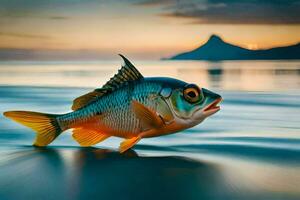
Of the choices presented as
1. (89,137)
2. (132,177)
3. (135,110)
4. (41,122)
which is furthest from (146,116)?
(41,122)

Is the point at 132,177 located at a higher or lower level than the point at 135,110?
lower

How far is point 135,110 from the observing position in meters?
3.88

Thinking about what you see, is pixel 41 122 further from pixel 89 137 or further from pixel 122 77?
pixel 122 77

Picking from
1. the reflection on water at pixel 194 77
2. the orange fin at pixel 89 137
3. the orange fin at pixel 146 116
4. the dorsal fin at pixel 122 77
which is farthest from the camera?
the reflection on water at pixel 194 77

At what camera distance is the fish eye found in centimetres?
389

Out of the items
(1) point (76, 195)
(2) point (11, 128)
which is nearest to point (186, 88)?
(1) point (76, 195)

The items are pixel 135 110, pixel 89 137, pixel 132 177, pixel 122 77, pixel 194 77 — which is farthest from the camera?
pixel 194 77

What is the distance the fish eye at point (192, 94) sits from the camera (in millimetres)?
3887

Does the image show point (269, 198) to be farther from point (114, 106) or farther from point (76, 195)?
point (114, 106)

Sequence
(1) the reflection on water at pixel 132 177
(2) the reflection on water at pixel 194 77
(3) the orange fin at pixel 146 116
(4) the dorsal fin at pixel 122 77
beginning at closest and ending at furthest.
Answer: (1) the reflection on water at pixel 132 177
(3) the orange fin at pixel 146 116
(4) the dorsal fin at pixel 122 77
(2) the reflection on water at pixel 194 77

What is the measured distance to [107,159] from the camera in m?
4.21

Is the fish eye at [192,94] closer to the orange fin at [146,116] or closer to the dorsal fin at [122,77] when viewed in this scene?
the orange fin at [146,116]

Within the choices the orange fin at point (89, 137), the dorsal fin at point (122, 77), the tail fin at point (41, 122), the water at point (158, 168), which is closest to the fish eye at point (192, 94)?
the dorsal fin at point (122, 77)

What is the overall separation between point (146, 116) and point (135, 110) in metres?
0.09
